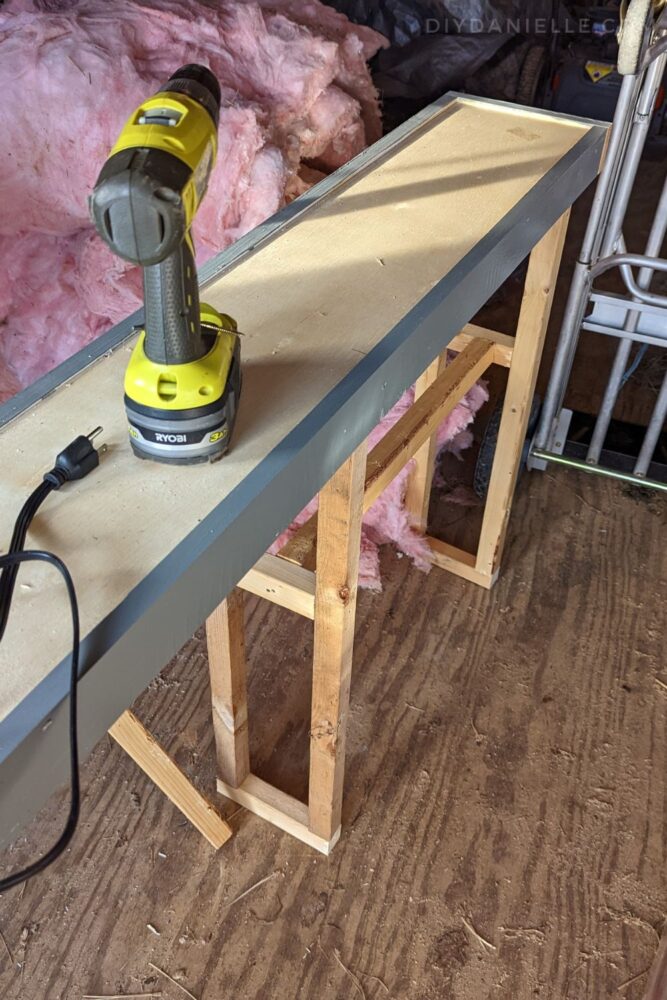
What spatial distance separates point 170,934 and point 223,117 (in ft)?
5.16

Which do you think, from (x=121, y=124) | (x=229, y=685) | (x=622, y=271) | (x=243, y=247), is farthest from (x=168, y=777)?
(x=622, y=271)

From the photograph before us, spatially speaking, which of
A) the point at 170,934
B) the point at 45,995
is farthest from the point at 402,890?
the point at 45,995

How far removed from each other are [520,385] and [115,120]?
1014 mm

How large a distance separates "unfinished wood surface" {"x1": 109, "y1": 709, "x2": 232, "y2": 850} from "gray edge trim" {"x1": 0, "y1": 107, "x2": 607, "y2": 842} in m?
0.54

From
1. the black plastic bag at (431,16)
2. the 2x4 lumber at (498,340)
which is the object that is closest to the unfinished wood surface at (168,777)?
the 2x4 lumber at (498,340)

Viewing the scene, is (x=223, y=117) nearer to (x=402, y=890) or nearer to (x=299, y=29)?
(x=299, y=29)

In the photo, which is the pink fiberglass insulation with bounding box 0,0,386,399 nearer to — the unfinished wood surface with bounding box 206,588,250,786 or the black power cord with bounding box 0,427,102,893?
the unfinished wood surface with bounding box 206,588,250,786

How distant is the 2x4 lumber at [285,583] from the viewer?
123 cm

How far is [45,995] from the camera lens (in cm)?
133

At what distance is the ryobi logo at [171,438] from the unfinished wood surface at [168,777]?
57cm

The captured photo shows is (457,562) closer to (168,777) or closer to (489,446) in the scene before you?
(489,446)

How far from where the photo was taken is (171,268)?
0.74 meters

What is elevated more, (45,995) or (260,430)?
(260,430)

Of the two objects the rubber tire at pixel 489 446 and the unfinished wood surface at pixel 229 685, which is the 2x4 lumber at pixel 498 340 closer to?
the rubber tire at pixel 489 446
